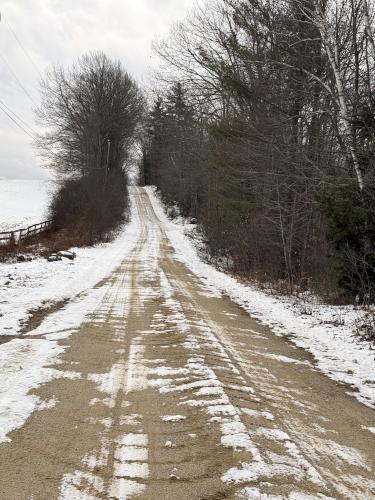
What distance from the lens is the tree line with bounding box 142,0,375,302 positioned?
10289 millimetres

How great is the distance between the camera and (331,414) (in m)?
4.24

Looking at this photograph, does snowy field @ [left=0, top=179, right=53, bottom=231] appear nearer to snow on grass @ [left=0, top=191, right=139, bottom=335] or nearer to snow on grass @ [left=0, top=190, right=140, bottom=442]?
snow on grass @ [left=0, top=191, right=139, bottom=335]

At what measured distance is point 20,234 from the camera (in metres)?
25.0

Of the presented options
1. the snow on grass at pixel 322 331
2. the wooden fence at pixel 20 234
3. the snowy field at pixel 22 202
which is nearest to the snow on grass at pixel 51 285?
the snow on grass at pixel 322 331

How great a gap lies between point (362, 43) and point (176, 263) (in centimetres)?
1023

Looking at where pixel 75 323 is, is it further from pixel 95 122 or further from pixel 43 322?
pixel 95 122

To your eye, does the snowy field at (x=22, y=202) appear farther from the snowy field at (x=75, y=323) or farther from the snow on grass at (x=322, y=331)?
the snow on grass at (x=322, y=331)

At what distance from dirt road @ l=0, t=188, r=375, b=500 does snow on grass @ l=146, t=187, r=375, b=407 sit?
0.32 meters

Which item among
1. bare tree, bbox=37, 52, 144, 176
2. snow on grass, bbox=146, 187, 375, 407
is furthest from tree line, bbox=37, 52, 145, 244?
snow on grass, bbox=146, 187, 375, 407

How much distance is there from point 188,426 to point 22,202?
49140 mm

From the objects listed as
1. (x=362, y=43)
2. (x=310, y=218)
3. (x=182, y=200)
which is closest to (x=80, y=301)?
(x=310, y=218)

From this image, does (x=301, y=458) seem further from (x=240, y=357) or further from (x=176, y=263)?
(x=176, y=263)

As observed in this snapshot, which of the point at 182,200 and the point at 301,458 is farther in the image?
the point at 182,200

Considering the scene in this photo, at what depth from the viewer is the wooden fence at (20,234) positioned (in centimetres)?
2384
